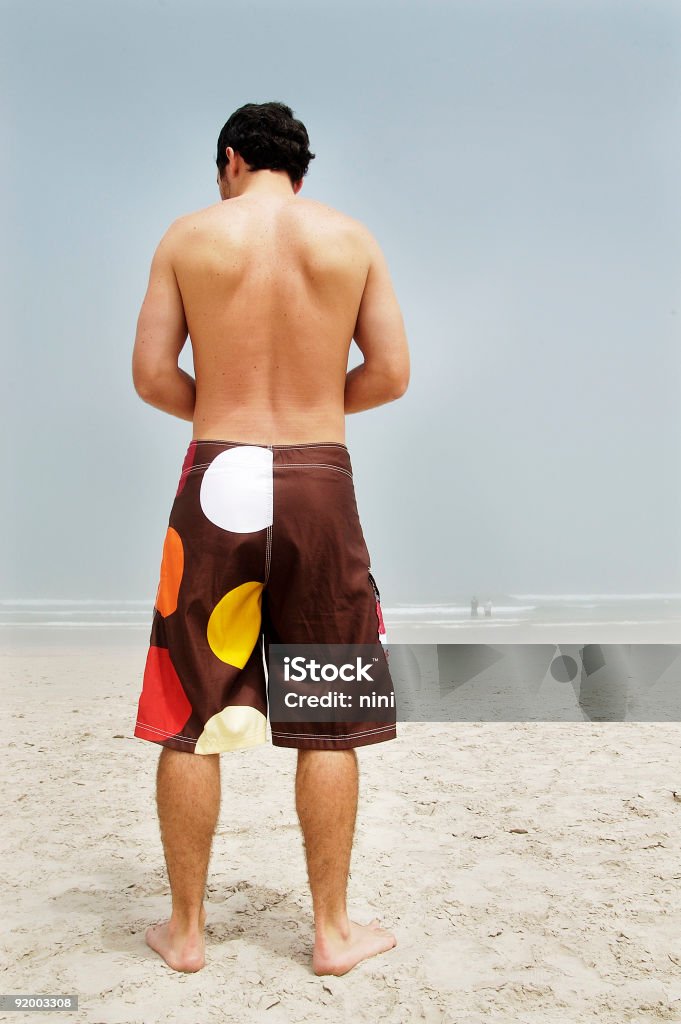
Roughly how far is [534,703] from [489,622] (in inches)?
310

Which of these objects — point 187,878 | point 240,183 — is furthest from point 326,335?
point 187,878

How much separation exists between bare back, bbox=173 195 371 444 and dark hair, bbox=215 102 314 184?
212 mm

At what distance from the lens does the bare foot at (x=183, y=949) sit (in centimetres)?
195

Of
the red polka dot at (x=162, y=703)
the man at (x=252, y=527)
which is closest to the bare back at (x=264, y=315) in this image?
the man at (x=252, y=527)

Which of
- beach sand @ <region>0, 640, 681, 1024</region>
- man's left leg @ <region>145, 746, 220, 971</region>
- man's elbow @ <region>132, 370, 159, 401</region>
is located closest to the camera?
beach sand @ <region>0, 640, 681, 1024</region>

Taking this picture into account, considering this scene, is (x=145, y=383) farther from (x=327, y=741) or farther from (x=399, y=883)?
(x=399, y=883)

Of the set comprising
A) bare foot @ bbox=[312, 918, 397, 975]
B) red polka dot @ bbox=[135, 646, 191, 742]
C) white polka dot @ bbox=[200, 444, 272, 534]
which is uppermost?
white polka dot @ bbox=[200, 444, 272, 534]

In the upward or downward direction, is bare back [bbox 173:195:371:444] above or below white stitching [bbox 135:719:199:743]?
above

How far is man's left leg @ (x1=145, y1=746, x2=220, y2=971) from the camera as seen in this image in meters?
1.95

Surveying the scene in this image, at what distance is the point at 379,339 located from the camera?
211 centimetres

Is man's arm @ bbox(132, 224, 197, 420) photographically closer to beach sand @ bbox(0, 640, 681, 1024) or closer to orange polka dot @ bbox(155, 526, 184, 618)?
orange polka dot @ bbox(155, 526, 184, 618)

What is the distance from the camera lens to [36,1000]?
183 cm

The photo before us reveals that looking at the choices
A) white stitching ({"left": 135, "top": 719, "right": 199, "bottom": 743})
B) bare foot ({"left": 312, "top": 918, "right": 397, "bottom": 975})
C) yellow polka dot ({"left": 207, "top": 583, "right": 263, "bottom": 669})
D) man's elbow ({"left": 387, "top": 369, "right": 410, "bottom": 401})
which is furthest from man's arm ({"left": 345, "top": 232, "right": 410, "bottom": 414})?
bare foot ({"left": 312, "top": 918, "right": 397, "bottom": 975})

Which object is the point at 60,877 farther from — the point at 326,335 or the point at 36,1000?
the point at 326,335
